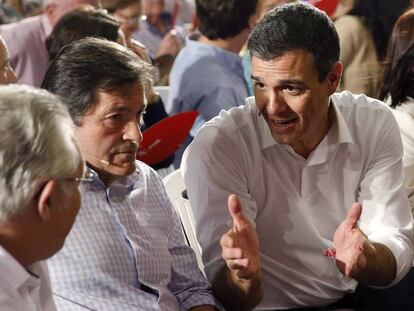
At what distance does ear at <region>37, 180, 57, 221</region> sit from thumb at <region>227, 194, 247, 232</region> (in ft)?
1.71

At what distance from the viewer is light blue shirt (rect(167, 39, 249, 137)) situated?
10.6ft

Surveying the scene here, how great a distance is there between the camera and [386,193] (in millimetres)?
2164

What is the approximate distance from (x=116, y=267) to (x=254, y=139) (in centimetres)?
52

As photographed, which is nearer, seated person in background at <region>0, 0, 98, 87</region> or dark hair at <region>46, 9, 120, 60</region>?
dark hair at <region>46, 9, 120, 60</region>

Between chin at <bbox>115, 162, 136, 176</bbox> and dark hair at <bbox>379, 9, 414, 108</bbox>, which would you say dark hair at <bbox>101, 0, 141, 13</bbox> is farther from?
chin at <bbox>115, 162, 136, 176</bbox>

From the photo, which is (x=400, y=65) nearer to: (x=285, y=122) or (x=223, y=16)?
(x=285, y=122)

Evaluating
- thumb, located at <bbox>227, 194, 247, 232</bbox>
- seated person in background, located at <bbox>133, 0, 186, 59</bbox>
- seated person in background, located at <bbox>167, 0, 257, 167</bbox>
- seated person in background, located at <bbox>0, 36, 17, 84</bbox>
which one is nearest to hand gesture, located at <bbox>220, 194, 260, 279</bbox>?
thumb, located at <bbox>227, 194, 247, 232</bbox>

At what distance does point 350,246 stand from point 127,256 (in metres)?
0.52

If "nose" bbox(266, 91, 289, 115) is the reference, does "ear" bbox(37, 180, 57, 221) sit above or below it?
above

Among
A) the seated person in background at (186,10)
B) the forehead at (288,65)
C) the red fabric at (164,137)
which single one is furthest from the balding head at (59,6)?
the seated person in background at (186,10)

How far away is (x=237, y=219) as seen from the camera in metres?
1.72

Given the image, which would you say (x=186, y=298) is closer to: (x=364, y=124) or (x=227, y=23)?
(x=364, y=124)

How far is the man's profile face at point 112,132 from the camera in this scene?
179cm

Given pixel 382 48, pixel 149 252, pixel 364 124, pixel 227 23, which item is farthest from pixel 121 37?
A: pixel 382 48
